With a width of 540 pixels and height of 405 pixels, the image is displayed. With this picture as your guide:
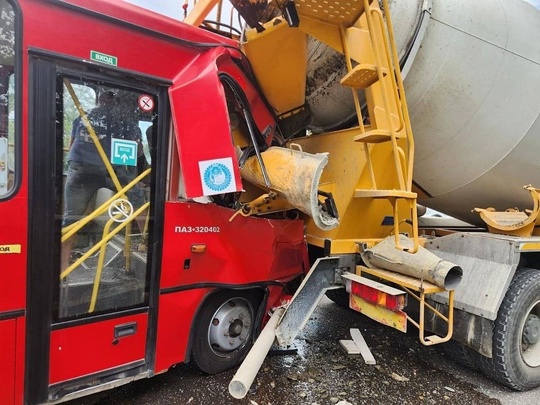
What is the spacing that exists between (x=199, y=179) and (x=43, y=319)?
1074 mm

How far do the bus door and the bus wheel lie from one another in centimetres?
45

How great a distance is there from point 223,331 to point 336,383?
938 mm

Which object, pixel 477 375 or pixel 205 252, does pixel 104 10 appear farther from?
pixel 477 375

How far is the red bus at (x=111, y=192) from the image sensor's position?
6.08 feet

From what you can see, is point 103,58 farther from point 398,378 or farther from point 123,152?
point 398,378

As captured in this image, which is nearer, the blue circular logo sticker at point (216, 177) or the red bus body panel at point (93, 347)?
the red bus body panel at point (93, 347)

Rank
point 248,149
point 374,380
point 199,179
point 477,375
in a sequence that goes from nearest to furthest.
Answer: point 199,179 < point 248,149 < point 374,380 < point 477,375

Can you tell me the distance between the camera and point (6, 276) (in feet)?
5.99

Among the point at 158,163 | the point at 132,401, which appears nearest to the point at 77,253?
the point at 158,163

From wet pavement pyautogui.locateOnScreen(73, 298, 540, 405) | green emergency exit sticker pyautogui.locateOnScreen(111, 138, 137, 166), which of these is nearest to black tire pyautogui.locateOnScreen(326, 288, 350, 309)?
wet pavement pyautogui.locateOnScreen(73, 298, 540, 405)

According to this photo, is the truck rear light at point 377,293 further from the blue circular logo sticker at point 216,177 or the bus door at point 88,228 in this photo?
the bus door at point 88,228

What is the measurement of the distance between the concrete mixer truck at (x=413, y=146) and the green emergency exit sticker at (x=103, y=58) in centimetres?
96

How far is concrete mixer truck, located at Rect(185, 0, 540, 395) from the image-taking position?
2.58m

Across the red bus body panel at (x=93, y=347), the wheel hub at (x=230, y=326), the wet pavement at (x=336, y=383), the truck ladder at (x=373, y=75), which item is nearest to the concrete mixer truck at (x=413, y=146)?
the truck ladder at (x=373, y=75)
